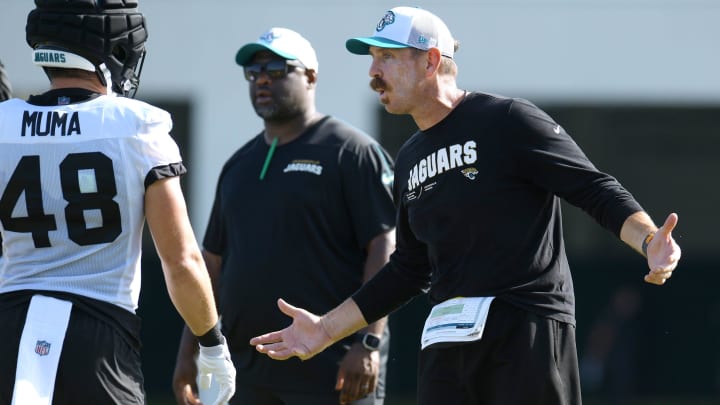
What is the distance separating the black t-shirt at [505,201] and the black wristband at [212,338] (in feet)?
2.71

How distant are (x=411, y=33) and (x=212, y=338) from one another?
4.56ft

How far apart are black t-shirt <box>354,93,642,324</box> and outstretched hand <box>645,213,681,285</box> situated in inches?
13.0

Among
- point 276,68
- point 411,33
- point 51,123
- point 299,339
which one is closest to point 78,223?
point 51,123

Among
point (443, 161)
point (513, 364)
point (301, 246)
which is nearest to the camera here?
point (513, 364)

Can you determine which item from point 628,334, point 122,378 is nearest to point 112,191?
point 122,378

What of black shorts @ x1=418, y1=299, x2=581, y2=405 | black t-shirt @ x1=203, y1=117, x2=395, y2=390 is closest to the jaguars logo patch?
black shorts @ x1=418, y1=299, x2=581, y2=405

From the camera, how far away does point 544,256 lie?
13.9 feet

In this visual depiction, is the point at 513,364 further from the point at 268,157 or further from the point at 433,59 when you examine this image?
the point at 268,157

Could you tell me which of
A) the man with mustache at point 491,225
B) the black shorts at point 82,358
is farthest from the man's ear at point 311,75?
the black shorts at point 82,358

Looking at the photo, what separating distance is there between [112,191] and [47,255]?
31 cm

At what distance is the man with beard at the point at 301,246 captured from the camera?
18.6ft

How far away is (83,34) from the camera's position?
13.2 ft

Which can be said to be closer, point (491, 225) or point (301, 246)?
point (491, 225)

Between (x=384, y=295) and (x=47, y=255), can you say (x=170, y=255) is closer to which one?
(x=47, y=255)
